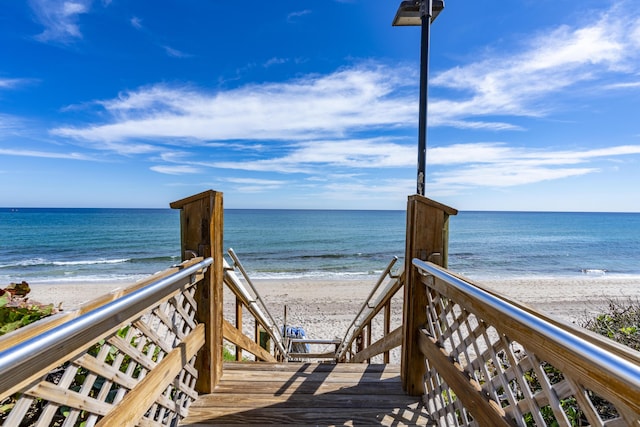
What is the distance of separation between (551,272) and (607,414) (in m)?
21.8

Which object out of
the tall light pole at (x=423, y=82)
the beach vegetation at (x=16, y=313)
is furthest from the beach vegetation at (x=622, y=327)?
the beach vegetation at (x=16, y=313)

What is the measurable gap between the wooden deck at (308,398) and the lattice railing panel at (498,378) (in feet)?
0.97

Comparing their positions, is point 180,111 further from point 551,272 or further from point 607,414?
point 551,272

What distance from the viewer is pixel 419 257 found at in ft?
7.72

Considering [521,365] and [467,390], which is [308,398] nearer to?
[467,390]

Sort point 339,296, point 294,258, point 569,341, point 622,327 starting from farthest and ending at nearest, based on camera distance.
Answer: point 294,258 → point 339,296 → point 622,327 → point 569,341

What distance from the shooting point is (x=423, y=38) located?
3027mm

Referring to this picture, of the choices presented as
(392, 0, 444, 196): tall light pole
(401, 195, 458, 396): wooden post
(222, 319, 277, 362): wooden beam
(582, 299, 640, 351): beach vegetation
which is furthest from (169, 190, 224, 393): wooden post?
(582, 299, 640, 351): beach vegetation

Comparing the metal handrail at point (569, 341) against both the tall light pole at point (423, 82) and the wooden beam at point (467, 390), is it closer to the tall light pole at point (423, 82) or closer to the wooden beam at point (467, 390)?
the wooden beam at point (467, 390)

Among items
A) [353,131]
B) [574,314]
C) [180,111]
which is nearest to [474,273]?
[574,314]

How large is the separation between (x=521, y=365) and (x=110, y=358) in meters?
2.29

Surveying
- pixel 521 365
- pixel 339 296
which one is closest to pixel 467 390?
pixel 521 365

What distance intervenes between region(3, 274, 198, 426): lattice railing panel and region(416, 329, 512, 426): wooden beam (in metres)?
1.49

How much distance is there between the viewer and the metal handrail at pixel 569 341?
27.3 inches
